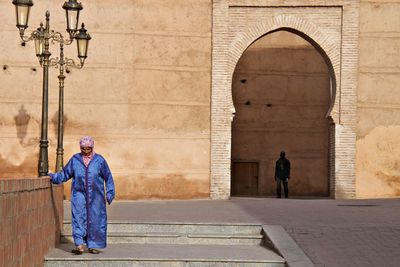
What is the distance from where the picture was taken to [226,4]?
68.7ft

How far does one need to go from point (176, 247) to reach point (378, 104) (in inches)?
391

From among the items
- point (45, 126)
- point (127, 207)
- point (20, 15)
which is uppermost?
point (20, 15)

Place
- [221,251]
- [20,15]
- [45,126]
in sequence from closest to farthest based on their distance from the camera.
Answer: [221,251] → [45,126] → [20,15]

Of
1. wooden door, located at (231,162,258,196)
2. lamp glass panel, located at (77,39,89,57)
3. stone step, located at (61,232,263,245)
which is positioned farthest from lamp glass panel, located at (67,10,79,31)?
wooden door, located at (231,162,258,196)

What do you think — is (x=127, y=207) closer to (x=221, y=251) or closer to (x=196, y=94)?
(x=196, y=94)

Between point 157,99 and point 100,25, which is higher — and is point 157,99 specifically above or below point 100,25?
below

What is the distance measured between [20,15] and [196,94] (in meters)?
7.22

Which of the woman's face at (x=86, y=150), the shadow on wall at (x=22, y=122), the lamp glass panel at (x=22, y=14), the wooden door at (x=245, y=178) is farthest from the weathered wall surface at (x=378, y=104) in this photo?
the woman's face at (x=86, y=150)

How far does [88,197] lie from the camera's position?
431 inches

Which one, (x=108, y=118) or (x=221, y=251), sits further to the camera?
(x=108, y=118)

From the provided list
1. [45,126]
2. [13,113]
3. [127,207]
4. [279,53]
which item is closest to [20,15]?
[45,126]

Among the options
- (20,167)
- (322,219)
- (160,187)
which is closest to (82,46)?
(20,167)

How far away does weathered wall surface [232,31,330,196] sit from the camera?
94.6 feet

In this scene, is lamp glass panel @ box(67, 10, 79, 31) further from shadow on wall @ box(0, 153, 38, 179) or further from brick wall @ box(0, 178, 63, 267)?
shadow on wall @ box(0, 153, 38, 179)
